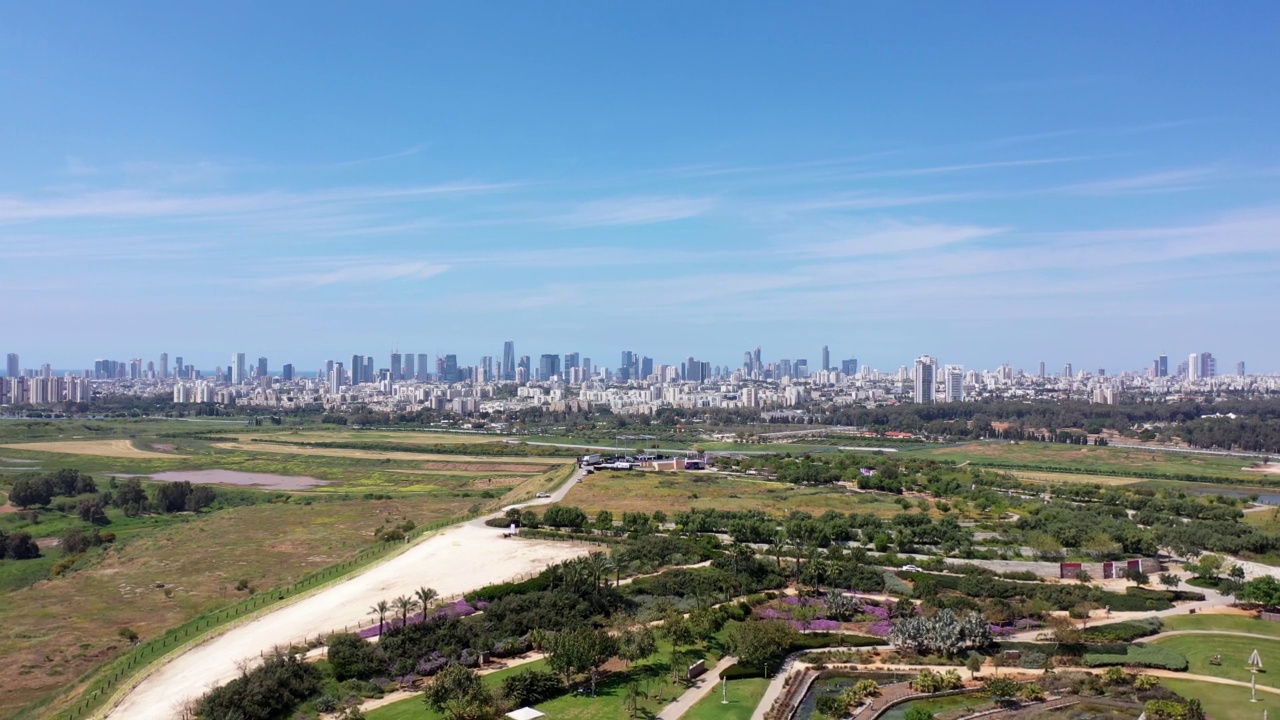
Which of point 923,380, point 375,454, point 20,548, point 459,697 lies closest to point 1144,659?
point 459,697

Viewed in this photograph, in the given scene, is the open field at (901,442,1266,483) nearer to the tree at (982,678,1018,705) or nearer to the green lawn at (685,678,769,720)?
the tree at (982,678,1018,705)

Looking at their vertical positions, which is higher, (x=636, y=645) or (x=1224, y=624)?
(x=636, y=645)

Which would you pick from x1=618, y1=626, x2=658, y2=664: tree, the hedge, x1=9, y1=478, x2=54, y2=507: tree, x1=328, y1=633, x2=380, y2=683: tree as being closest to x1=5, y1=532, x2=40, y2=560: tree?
x1=9, y1=478, x2=54, y2=507: tree

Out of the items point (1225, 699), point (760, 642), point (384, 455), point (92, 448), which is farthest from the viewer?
point (384, 455)

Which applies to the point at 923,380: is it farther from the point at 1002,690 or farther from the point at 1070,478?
the point at 1002,690

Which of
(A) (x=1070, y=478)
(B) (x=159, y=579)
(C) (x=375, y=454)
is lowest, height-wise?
(B) (x=159, y=579)

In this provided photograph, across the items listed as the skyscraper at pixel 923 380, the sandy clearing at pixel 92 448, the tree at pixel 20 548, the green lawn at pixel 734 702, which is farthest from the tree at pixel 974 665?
the skyscraper at pixel 923 380

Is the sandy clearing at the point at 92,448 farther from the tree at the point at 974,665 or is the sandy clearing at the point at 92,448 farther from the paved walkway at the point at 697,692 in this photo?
the tree at the point at 974,665
